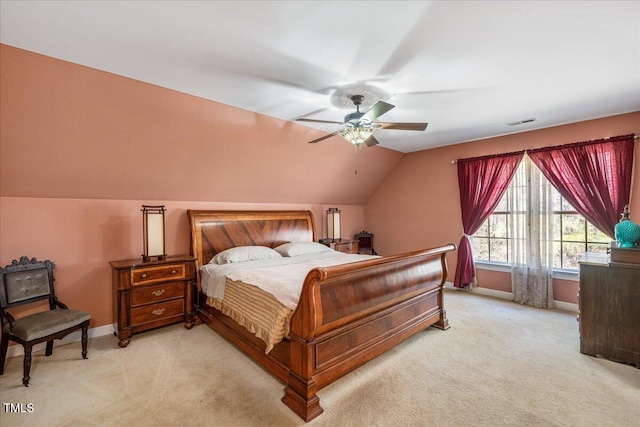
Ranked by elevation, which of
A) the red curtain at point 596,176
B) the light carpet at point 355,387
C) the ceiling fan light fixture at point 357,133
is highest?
the ceiling fan light fixture at point 357,133

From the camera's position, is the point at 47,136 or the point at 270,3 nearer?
the point at 270,3

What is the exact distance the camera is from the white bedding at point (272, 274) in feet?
7.95

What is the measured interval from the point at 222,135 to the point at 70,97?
1.41m

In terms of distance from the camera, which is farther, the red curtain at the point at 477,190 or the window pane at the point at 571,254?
the red curtain at the point at 477,190

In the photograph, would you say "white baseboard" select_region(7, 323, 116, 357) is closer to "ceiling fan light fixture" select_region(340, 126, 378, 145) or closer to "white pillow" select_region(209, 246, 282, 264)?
"white pillow" select_region(209, 246, 282, 264)

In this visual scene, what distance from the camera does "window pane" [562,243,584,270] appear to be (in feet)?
13.3

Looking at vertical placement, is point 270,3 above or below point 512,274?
above

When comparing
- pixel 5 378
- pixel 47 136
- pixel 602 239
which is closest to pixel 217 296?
pixel 5 378

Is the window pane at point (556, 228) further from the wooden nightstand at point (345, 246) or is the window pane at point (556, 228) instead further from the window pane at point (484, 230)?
the wooden nightstand at point (345, 246)

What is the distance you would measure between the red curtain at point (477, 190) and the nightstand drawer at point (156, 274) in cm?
437

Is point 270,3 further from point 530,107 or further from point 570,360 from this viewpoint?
point 570,360

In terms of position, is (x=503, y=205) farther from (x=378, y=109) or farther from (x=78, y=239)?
(x=78, y=239)

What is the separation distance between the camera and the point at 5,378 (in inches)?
94.8

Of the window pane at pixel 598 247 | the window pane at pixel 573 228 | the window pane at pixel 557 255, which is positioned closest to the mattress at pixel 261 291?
the window pane at pixel 557 255
